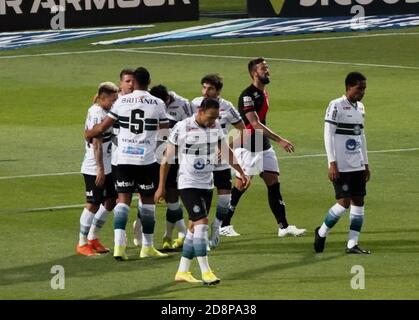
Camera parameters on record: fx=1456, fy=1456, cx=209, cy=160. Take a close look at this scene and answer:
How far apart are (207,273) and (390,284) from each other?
79.5 inches

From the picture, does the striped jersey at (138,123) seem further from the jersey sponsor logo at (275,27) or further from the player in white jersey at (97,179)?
the jersey sponsor logo at (275,27)

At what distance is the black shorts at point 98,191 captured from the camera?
18.4 meters

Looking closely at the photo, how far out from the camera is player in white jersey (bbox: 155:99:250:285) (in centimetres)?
1634

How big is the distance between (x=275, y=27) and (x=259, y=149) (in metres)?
27.4

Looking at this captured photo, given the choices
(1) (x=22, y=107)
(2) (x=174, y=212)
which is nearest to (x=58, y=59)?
(1) (x=22, y=107)

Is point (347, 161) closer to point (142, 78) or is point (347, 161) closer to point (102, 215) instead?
point (142, 78)

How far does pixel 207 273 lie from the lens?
1609 cm

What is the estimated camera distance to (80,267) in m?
17.4

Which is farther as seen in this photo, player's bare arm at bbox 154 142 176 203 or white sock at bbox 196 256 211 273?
player's bare arm at bbox 154 142 176 203

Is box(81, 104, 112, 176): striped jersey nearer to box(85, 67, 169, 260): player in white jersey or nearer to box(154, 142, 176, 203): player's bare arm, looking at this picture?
box(85, 67, 169, 260): player in white jersey

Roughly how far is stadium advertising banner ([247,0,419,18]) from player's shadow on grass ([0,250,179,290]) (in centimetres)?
3068

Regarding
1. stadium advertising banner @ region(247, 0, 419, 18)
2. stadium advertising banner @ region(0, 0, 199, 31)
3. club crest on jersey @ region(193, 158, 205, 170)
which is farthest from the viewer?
stadium advertising banner @ region(247, 0, 419, 18)
